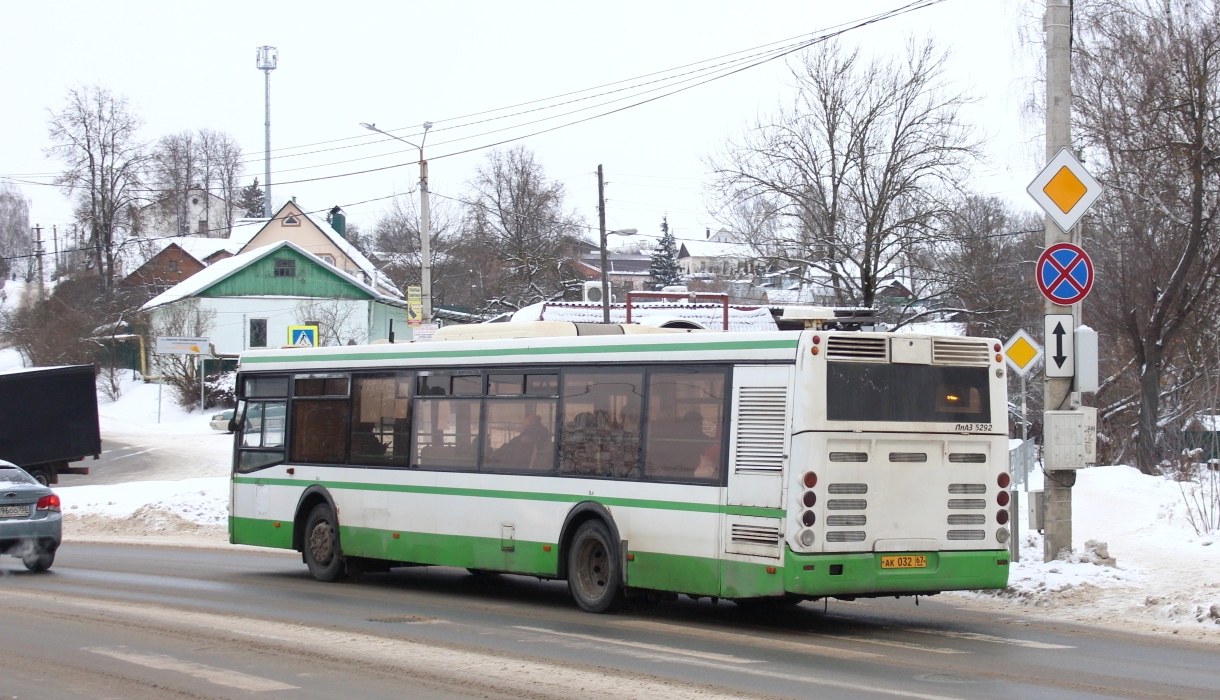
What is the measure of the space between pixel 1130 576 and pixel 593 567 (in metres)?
5.48

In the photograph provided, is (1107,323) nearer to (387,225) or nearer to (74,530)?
(74,530)

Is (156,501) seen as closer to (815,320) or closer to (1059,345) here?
(815,320)

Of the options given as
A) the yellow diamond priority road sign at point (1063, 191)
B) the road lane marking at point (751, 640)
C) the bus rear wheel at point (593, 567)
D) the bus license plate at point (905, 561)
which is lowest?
the road lane marking at point (751, 640)

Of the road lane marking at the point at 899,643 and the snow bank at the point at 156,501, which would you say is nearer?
the road lane marking at the point at 899,643

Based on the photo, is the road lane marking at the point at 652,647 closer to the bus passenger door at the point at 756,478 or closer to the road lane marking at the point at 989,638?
the bus passenger door at the point at 756,478

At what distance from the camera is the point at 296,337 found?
29266 millimetres

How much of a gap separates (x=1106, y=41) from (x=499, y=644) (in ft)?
87.6

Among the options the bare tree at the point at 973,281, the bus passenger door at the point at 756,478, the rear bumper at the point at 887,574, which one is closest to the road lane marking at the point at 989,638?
the rear bumper at the point at 887,574

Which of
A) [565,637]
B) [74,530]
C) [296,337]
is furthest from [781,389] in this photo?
[296,337]

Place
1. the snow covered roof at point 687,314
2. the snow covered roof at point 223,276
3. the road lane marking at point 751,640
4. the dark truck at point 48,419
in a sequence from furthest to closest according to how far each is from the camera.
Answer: the snow covered roof at point 223,276, the snow covered roof at point 687,314, the dark truck at point 48,419, the road lane marking at point 751,640

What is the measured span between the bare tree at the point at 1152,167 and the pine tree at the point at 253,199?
364 ft

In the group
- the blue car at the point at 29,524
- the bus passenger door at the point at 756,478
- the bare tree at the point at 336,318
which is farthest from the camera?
the bare tree at the point at 336,318

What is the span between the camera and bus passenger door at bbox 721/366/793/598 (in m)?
10.4

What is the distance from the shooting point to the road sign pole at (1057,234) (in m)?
13.8
